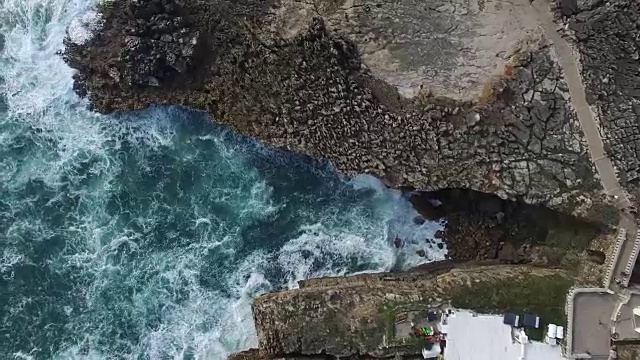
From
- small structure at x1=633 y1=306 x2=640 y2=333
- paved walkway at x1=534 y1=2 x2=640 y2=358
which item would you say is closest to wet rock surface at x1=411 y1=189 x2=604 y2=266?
paved walkway at x1=534 y1=2 x2=640 y2=358

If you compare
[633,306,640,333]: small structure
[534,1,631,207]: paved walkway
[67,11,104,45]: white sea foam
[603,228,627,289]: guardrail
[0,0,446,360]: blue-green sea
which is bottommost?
[0,0,446,360]: blue-green sea

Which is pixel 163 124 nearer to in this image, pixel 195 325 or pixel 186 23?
pixel 186 23

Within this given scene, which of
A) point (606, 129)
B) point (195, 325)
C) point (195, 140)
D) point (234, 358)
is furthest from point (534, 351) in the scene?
point (195, 140)

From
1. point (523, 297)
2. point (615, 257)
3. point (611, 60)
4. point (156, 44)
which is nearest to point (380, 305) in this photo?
point (523, 297)

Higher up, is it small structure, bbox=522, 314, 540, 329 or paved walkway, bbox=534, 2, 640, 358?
paved walkway, bbox=534, 2, 640, 358

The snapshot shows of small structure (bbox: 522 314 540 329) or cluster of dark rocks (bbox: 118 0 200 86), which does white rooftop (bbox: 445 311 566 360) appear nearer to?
small structure (bbox: 522 314 540 329)
